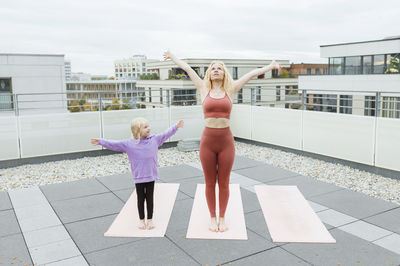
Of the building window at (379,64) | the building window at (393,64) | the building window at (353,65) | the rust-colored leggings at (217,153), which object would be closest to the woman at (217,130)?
the rust-colored leggings at (217,153)

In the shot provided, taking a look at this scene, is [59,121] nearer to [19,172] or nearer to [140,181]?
[19,172]

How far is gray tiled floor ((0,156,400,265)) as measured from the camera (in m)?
3.88

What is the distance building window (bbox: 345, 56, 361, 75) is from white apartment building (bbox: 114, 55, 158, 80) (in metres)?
152

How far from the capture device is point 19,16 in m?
58.7

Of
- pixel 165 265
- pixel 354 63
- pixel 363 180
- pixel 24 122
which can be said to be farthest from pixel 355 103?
pixel 165 265

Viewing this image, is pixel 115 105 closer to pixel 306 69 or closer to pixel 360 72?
pixel 360 72

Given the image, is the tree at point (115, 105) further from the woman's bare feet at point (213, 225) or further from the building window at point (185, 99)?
the woman's bare feet at point (213, 225)

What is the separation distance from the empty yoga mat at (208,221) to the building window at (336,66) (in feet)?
106

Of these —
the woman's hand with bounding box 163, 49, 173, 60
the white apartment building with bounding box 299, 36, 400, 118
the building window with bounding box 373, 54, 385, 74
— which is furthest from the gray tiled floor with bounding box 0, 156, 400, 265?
the building window with bounding box 373, 54, 385, 74

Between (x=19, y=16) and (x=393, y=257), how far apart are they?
66073 millimetres

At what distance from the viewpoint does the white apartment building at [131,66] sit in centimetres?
18250

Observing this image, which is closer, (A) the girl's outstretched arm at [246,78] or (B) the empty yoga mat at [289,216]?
(B) the empty yoga mat at [289,216]

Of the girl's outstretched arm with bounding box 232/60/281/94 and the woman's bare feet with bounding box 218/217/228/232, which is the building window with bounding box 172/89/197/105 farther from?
the woman's bare feet with bounding box 218/217/228/232

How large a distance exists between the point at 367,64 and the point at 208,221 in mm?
31657
